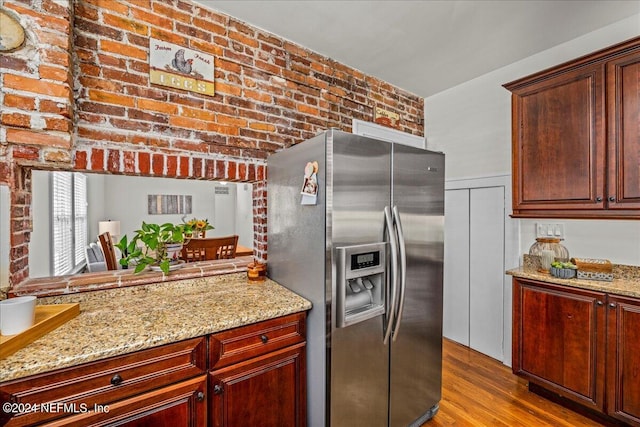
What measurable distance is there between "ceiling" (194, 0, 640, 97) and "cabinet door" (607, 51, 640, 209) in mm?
459

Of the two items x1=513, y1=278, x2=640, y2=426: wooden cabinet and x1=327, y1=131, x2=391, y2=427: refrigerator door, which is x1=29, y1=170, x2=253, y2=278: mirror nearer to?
x1=327, y1=131, x2=391, y2=427: refrigerator door

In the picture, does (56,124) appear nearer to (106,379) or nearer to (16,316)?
(16,316)

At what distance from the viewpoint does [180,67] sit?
5.96ft

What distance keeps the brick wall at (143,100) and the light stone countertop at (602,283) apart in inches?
74.6

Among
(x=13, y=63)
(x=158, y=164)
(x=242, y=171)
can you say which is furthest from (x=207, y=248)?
(x=13, y=63)

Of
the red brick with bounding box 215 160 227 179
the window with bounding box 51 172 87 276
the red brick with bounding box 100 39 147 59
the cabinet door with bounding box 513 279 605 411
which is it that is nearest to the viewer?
the red brick with bounding box 100 39 147 59

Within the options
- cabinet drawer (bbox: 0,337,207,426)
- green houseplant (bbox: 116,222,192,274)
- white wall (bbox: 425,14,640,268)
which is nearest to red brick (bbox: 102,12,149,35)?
green houseplant (bbox: 116,222,192,274)

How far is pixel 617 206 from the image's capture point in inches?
70.5

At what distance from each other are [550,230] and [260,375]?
95.9 inches

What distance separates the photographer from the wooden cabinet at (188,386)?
962 mm

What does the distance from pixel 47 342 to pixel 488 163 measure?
10.6ft

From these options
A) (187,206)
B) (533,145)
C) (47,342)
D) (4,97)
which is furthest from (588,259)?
(187,206)

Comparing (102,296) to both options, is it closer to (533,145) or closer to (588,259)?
(533,145)

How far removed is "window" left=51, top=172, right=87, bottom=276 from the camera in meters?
2.78
